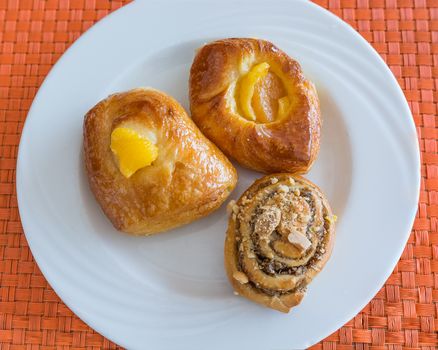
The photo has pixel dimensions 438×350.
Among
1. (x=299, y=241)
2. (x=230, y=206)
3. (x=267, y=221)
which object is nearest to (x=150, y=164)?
(x=230, y=206)

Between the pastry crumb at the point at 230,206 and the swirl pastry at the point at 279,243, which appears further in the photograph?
the pastry crumb at the point at 230,206

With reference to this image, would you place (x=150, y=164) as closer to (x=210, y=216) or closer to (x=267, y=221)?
(x=210, y=216)

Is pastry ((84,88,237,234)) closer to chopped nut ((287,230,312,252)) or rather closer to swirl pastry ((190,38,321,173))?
swirl pastry ((190,38,321,173))

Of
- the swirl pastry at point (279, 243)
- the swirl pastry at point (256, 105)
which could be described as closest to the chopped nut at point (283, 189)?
the swirl pastry at point (279, 243)

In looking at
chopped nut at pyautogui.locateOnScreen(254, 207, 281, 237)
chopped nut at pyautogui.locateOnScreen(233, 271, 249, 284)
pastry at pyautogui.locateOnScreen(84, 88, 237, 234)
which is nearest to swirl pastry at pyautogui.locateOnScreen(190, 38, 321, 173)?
pastry at pyautogui.locateOnScreen(84, 88, 237, 234)

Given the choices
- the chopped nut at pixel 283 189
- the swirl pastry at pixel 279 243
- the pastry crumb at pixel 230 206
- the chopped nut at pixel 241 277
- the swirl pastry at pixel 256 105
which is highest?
the swirl pastry at pixel 256 105

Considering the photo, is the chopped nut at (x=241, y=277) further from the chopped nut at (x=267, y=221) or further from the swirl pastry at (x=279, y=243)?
the chopped nut at (x=267, y=221)

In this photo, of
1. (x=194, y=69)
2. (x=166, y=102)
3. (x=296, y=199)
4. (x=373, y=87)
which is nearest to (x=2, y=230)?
(x=166, y=102)
